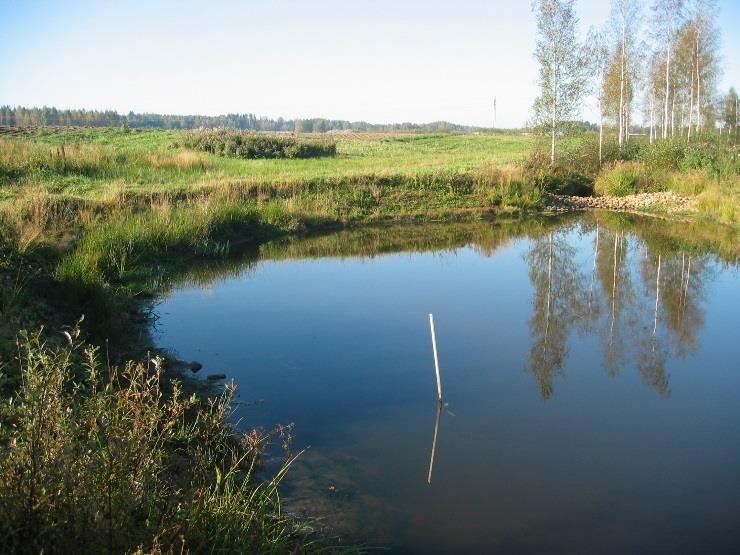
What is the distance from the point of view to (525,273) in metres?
14.3

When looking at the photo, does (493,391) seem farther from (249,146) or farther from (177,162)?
(249,146)

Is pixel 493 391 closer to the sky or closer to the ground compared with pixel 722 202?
closer to the ground

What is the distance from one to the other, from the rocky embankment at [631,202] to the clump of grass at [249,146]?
16675 mm

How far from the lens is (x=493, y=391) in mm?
7586

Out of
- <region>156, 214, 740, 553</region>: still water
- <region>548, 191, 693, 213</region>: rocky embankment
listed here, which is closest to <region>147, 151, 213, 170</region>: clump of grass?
<region>156, 214, 740, 553</region>: still water

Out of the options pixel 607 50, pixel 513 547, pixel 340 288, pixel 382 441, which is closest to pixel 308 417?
pixel 382 441

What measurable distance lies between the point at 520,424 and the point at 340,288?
650 cm

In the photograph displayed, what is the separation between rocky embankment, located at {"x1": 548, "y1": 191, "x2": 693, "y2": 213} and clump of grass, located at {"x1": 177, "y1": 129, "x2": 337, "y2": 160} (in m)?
16.7

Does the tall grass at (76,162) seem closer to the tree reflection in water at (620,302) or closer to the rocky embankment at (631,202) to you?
the rocky embankment at (631,202)

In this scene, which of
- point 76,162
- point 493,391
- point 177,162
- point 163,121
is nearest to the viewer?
point 493,391

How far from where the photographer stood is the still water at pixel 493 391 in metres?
5.18

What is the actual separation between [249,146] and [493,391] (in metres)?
31.0

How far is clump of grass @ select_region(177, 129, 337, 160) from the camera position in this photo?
3606 cm

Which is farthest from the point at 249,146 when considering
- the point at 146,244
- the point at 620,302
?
the point at 620,302
